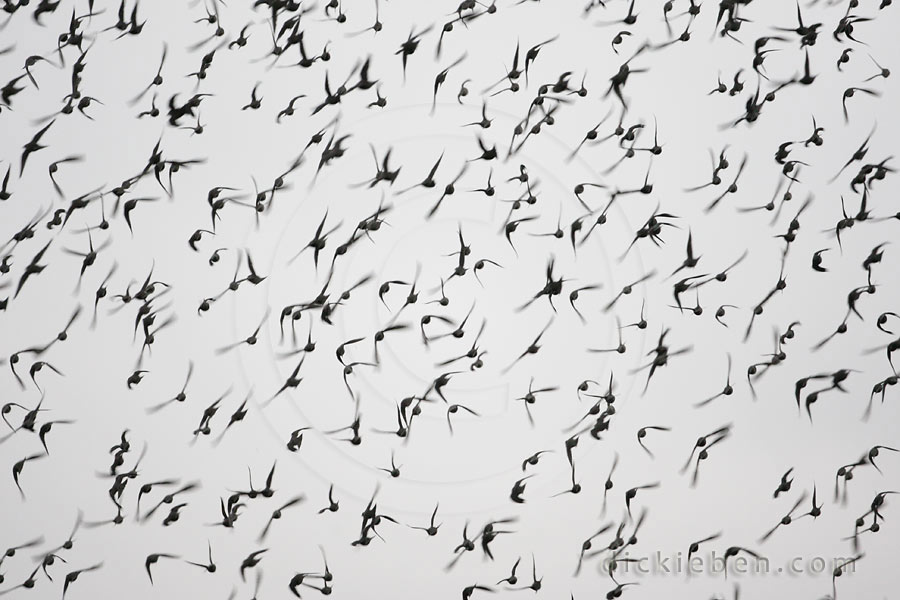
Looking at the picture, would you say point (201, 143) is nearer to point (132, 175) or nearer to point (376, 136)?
point (132, 175)

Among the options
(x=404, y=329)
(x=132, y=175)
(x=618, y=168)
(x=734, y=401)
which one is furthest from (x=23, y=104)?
(x=734, y=401)

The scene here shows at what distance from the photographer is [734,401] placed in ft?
8.74

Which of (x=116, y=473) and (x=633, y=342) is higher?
(x=633, y=342)

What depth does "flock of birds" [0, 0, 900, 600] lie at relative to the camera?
261 cm

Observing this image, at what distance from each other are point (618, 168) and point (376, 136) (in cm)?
72

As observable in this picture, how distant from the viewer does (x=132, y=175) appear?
2662 millimetres

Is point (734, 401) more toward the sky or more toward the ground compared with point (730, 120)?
more toward the ground

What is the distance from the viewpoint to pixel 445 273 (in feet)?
8.90

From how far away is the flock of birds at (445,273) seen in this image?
261 centimetres

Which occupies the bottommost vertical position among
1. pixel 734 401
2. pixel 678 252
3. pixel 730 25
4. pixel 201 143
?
pixel 734 401

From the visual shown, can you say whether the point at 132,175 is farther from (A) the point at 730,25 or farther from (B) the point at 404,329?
(A) the point at 730,25

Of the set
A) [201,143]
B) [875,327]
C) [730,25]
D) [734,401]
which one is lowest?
[734,401]

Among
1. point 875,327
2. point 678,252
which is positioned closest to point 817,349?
point 875,327

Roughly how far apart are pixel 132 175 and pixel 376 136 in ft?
2.33
